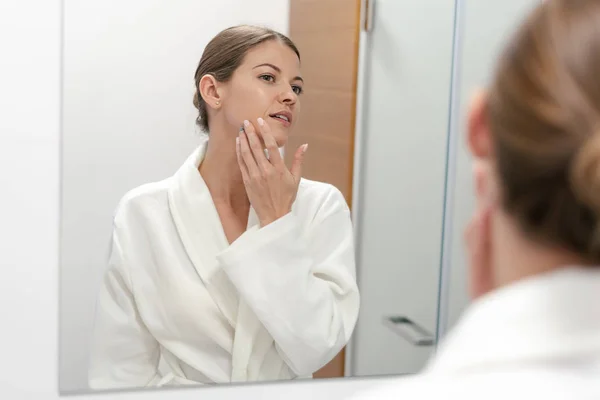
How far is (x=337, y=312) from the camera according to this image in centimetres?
116

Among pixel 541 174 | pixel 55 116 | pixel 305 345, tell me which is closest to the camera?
pixel 541 174

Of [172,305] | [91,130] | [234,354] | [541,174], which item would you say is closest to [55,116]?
[91,130]

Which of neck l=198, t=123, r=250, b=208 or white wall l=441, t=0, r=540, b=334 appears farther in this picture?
white wall l=441, t=0, r=540, b=334

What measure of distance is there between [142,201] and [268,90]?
0.25 metres

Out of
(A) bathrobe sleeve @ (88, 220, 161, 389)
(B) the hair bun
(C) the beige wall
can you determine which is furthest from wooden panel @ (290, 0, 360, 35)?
(B) the hair bun

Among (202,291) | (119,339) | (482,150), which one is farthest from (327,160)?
(482,150)

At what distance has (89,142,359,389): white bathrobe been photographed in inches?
42.0

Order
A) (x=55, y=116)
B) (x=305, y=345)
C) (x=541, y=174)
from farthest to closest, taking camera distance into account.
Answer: (x=305, y=345) → (x=55, y=116) → (x=541, y=174)

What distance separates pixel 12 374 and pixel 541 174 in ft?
2.82

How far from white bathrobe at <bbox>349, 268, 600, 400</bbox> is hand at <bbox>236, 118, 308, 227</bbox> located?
2.19 ft

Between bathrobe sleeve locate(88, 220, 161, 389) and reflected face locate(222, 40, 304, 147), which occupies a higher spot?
reflected face locate(222, 40, 304, 147)

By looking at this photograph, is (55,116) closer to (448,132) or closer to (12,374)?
(12,374)

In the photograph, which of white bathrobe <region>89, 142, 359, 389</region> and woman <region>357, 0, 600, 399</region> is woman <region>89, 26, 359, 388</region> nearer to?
white bathrobe <region>89, 142, 359, 389</region>

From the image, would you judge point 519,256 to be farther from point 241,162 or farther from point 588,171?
point 241,162
